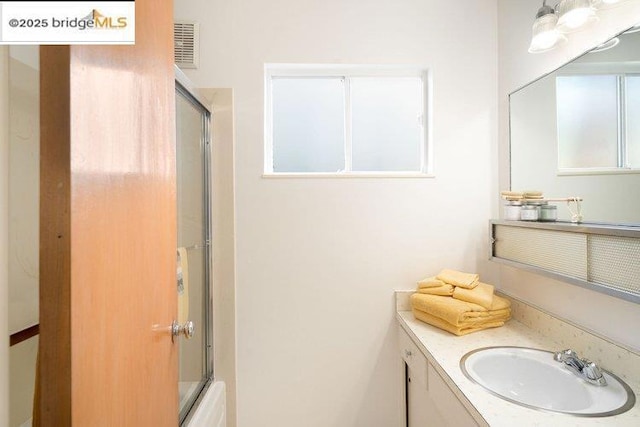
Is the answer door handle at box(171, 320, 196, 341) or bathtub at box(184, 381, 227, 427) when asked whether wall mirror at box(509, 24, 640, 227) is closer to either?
door handle at box(171, 320, 196, 341)

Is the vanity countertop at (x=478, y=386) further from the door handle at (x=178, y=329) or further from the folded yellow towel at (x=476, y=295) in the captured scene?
the door handle at (x=178, y=329)

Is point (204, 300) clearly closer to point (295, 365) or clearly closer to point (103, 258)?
point (295, 365)

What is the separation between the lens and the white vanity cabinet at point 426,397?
87cm

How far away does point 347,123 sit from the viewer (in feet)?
5.26

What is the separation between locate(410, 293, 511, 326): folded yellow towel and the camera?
1184 millimetres

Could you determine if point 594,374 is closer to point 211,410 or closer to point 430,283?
point 430,283

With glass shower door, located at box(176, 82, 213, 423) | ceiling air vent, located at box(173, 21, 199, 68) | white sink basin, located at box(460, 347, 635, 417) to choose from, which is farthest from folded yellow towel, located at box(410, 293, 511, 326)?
ceiling air vent, located at box(173, 21, 199, 68)

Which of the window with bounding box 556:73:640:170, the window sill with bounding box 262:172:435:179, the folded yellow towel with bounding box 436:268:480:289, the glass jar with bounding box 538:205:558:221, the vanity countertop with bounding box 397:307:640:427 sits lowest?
the vanity countertop with bounding box 397:307:640:427

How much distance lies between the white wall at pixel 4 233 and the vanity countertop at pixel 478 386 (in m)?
1.04

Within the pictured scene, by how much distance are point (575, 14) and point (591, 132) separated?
41 cm

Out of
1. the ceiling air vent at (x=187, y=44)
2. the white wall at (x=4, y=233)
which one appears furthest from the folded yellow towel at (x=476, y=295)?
the ceiling air vent at (x=187, y=44)

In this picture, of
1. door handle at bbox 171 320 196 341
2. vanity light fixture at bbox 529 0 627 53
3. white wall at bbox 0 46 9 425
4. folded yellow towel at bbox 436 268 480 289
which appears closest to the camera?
white wall at bbox 0 46 9 425

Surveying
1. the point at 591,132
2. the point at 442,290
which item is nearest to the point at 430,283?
the point at 442,290

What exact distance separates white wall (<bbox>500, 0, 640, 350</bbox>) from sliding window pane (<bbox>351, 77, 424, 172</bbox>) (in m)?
0.43
